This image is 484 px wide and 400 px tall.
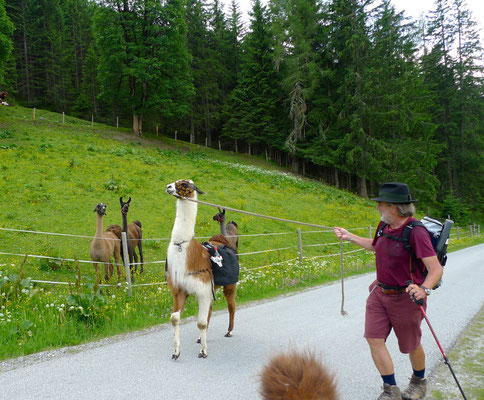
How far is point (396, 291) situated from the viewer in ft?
10.4

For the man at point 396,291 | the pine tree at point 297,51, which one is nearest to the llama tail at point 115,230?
the man at point 396,291

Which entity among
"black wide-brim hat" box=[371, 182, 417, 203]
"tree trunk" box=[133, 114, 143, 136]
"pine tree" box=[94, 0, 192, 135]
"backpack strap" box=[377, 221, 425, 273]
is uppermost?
"pine tree" box=[94, 0, 192, 135]

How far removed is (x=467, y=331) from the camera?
5.62 metres

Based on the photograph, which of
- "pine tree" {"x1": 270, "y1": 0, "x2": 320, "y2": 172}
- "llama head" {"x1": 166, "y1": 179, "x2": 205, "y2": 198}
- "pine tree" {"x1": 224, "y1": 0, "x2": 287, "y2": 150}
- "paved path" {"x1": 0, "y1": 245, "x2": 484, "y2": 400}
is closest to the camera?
"paved path" {"x1": 0, "y1": 245, "x2": 484, "y2": 400}

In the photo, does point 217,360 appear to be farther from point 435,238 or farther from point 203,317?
point 435,238

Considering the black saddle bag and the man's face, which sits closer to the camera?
the man's face

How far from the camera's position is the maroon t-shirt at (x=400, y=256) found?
301 cm

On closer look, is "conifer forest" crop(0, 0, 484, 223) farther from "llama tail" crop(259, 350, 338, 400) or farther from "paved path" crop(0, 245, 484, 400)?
"llama tail" crop(259, 350, 338, 400)

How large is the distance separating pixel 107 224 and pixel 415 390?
12028 mm

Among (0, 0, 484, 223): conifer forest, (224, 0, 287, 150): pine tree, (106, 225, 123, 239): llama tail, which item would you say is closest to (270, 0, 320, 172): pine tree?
(0, 0, 484, 223): conifer forest

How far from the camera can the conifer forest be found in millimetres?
36031

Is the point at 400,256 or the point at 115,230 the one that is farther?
the point at 115,230

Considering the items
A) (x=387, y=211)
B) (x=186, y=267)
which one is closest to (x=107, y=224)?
(x=186, y=267)

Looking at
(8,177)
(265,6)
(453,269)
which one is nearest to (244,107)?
(265,6)
